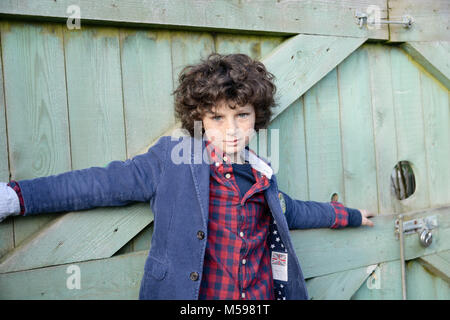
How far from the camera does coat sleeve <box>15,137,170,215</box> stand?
1414mm

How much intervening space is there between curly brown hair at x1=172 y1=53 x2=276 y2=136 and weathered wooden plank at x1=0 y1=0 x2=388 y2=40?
0.59 ft

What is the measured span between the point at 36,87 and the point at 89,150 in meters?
0.29

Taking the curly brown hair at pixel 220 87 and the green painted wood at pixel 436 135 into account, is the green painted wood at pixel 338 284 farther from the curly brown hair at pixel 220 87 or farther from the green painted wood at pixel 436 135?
the curly brown hair at pixel 220 87

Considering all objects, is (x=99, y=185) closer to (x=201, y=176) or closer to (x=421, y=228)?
(x=201, y=176)

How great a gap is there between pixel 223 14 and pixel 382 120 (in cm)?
103

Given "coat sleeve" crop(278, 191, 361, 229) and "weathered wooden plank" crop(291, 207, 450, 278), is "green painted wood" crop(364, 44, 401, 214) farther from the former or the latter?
"coat sleeve" crop(278, 191, 361, 229)

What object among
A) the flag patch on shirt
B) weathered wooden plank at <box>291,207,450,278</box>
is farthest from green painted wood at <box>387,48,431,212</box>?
the flag patch on shirt

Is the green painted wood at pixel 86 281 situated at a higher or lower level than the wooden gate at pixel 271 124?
lower

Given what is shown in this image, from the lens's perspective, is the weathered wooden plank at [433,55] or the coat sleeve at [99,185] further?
the weathered wooden plank at [433,55]

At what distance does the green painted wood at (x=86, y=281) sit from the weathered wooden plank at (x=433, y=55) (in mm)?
1732

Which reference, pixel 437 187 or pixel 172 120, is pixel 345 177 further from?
pixel 172 120

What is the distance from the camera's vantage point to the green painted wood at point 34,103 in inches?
60.7

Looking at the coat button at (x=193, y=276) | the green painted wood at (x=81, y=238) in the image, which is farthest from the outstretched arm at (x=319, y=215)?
the green painted wood at (x=81, y=238)
